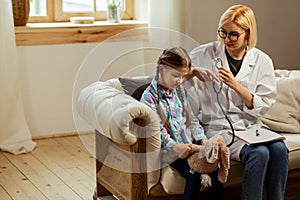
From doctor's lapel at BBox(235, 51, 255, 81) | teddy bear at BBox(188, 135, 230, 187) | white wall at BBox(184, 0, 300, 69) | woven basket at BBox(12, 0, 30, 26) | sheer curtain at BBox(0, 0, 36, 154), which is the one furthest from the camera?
white wall at BBox(184, 0, 300, 69)

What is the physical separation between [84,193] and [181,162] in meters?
0.92

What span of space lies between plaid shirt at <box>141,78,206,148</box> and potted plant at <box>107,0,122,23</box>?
2.05 meters

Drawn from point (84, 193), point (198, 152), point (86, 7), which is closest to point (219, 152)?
point (198, 152)

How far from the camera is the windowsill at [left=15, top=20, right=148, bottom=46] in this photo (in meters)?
4.46

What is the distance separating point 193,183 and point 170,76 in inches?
18.1

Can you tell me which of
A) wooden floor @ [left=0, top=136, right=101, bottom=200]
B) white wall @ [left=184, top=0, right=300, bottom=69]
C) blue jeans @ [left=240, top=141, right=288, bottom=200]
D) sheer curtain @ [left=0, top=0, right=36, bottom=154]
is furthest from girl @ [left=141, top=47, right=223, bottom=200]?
white wall @ [left=184, top=0, right=300, bottom=69]

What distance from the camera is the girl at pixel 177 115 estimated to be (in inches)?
107

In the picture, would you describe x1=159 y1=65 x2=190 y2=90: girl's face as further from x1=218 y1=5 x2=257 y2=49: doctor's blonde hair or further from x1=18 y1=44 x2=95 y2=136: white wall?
x1=18 y1=44 x2=95 y2=136: white wall

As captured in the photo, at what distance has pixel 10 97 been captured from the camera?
432 centimetres

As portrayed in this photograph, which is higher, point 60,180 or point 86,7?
point 86,7

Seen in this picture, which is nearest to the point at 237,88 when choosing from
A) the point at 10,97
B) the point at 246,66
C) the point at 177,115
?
the point at 246,66

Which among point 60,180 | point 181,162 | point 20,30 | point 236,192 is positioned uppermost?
point 20,30

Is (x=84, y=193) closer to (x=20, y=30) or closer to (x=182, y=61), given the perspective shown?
(x=182, y=61)

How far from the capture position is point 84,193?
3500 millimetres
